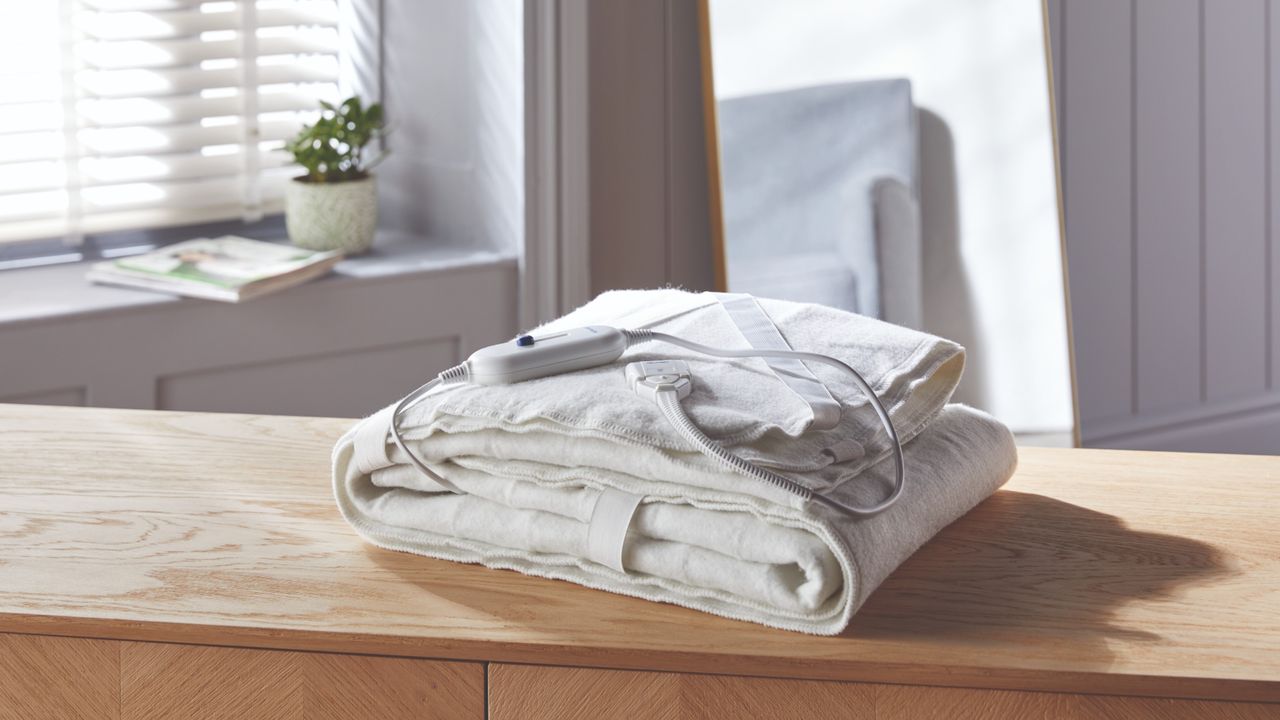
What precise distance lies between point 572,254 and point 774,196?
400 millimetres

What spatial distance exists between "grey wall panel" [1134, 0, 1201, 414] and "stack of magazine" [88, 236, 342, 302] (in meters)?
1.76

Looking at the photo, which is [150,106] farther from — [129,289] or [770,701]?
[770,701]

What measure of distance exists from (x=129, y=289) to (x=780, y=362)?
5.45 feet

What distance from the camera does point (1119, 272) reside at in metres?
2.88

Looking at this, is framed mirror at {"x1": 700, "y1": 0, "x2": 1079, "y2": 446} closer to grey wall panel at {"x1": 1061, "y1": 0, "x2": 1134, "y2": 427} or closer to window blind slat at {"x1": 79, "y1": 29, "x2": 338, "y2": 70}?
grey wall panel at {"x1": 1061, "y1": 0, "x2": 1134, "y2": 427}

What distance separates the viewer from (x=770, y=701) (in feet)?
2.17

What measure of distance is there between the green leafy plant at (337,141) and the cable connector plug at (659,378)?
1.73 metres

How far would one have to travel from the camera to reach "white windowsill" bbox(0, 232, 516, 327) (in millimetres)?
2023

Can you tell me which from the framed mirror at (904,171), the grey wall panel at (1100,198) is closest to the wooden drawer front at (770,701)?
the framed mirror at (904,171)

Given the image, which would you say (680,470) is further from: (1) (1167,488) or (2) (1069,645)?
(1) (1167,488)

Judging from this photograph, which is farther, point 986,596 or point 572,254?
point 572,254

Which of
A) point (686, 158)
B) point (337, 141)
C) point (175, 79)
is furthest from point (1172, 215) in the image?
point (175, 79)

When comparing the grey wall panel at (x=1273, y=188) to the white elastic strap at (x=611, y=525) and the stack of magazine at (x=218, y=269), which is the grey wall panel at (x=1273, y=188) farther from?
the white elastic strap at (x=611, y=525)

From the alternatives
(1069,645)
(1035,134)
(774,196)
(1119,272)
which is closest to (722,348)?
(1069,645)
